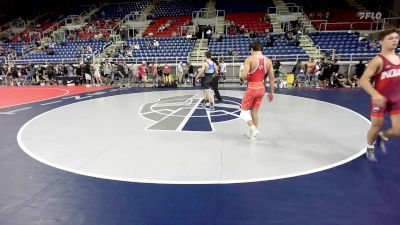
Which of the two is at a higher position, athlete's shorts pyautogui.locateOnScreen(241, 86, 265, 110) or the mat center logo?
athlete's shorts pyautogui.locateOnScreen(241, 86, 265, 110)

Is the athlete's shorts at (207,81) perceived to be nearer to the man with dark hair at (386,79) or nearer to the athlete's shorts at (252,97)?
the athlete's shorts at (252,97)

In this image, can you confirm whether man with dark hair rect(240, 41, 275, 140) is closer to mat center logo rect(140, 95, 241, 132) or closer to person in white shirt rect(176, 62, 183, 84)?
mat center logo rect(140, 95, 241, 132)

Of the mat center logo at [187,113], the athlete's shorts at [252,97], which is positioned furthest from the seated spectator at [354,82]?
the athlete's shorts at [252,97]

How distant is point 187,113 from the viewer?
7.82 metres

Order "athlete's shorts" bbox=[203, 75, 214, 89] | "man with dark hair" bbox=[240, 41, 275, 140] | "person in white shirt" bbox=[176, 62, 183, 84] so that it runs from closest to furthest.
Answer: "man with dark hair" bbox=[240, 41, 275, 140]
"athlete's shorts" bbox=[203, 75, 214, 89]
"person in white shirt" bbox=[176, 62, 183, 84]

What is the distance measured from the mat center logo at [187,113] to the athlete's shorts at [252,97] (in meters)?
1.18

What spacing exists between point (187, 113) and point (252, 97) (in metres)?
2.92

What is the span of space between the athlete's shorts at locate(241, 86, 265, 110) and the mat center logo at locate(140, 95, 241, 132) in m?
1.18

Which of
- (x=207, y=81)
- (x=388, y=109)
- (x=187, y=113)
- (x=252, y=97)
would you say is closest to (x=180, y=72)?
(x=207, y=81)

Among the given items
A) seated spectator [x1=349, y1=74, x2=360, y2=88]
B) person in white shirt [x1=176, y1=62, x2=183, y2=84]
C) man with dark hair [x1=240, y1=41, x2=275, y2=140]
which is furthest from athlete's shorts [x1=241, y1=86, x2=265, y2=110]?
person in white shirt [x1=176, y1=62, x2=183, y2=84]

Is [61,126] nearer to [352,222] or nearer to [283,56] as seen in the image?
[352,222]

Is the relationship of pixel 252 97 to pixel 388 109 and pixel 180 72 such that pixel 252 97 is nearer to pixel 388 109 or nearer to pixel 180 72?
pixel 388 109

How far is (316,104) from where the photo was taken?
350 inches

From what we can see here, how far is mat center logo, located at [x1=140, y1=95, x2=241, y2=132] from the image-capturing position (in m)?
6.48
